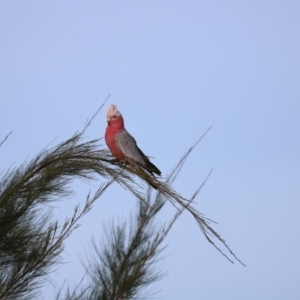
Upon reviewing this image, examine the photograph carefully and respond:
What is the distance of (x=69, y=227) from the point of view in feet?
14.6

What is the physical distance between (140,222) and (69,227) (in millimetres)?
528

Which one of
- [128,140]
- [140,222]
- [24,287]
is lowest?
[24,287]

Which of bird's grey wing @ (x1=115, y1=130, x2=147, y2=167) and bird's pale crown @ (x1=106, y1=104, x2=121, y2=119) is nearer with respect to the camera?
bird's grey wing @ (x1=115, y1=130, x2=147, y2=167)

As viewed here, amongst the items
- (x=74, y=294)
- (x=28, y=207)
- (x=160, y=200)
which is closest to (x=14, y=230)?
(x=28, y=207)

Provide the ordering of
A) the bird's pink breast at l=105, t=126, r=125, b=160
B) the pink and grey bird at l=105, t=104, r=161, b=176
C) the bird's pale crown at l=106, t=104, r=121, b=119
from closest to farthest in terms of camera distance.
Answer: the pink and grey bird at l=105, t=104, r=161, b=176 < the bird's pink breast at l=105, t=126, r=125, b=160 < the bird's pale crown at l=106, t=104, r=121, b=119

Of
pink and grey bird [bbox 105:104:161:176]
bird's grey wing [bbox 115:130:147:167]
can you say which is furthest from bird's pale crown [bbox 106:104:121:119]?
bird's grey wing [bbox 115:130:147:167]

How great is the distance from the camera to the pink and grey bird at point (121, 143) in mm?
5273

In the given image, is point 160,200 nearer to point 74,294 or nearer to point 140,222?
point 140,222

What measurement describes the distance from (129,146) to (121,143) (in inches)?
3.4

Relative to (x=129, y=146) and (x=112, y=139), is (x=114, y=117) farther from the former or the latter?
(x=129, y=146)

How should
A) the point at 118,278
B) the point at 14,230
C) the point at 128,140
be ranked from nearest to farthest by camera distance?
the point at 118,278, the point at 14,230, the point at 128,140

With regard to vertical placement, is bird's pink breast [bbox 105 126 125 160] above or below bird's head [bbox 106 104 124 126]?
below

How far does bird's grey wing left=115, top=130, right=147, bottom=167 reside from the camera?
17.4ft

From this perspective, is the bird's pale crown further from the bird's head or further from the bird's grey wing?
the bird's grey wing
